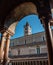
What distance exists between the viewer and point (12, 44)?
24.4 metres

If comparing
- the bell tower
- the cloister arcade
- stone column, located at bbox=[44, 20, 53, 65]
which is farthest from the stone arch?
the bell tower

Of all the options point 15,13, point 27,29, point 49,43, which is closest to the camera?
point 49,43

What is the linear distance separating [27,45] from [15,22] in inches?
686

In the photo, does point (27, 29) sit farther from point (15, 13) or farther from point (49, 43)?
point (49, 43)

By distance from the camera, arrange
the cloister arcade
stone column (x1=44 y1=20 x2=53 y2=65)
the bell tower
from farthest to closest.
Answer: the bell tower → the cloister arcade → stone column (x1=44 y1=20 x2=53 y2=65)

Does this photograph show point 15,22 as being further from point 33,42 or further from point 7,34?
point 33,42

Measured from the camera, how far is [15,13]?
10.0 ft

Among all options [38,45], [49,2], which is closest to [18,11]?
[49,2]

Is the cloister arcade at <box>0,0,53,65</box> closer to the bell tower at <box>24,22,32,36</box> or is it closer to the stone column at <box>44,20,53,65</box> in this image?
the stone column at <box>44,20,53,65</box>

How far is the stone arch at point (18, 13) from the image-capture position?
2.82 metres

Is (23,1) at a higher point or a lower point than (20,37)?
lower

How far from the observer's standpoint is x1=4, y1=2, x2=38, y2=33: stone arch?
2.82 metres

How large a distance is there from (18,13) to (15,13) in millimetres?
102

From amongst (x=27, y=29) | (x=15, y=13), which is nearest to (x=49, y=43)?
(x=15, y=13)
